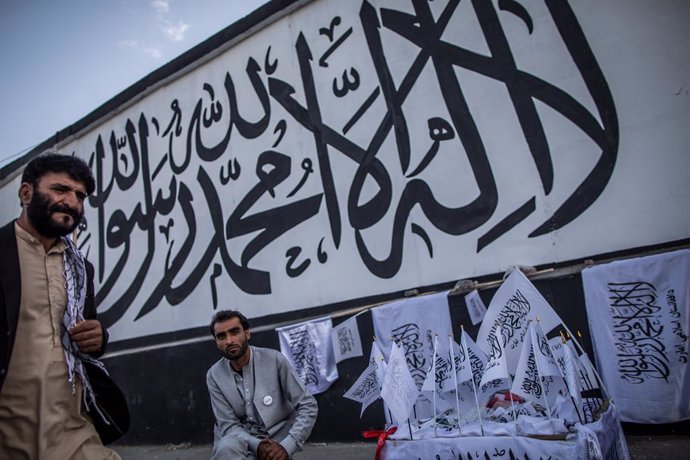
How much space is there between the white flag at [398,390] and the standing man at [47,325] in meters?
1.36

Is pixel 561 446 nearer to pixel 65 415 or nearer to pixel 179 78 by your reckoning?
pixel 65 415

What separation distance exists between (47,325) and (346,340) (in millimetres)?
3101

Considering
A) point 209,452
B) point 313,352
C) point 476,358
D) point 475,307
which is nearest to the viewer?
point 476,358

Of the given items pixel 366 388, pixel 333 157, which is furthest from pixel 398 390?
pixel 333 157

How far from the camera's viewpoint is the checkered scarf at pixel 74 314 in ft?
5.53

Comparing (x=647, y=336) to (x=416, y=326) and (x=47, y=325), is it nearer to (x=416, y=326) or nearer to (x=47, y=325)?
(x=416, y=326)

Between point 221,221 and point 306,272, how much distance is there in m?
1.58

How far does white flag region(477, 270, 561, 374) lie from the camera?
2.86 meters

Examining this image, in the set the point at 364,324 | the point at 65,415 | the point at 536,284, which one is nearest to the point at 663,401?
the point at 536,284

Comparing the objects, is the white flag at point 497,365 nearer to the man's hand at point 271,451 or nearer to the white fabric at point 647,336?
the man's hand at point 271,451

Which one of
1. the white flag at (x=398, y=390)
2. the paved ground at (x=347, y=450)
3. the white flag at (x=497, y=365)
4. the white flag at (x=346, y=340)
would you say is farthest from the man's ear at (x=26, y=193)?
the white flag at (x=346, y=340)

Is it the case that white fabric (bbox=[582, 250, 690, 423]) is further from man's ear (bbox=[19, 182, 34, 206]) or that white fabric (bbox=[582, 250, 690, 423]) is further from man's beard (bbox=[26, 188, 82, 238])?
man's ear (bbox=[19, 182, 34, 206])

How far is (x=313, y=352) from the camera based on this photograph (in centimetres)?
460

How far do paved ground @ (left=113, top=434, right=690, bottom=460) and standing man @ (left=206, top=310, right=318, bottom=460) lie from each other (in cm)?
149
